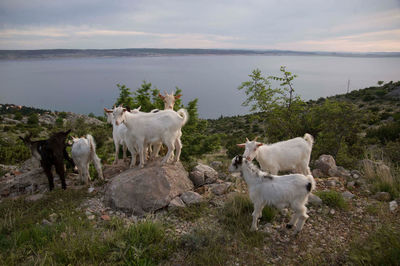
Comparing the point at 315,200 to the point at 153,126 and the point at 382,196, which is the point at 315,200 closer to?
the point at 382,196

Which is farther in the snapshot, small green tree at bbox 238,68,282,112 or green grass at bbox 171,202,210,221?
small green tree at bbox 238,68,282,112

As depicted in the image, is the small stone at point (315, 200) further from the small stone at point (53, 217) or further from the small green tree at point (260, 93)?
the small green tree at point (260, 93)

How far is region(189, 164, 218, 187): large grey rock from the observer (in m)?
7.32

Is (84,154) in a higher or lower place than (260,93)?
lower

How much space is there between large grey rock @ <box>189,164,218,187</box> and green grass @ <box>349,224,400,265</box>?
4067mm

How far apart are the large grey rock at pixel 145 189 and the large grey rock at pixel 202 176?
0.56 m

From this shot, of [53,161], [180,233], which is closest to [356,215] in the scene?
[180,233]

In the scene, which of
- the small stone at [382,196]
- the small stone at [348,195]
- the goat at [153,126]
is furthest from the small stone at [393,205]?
the goat at [153,126]

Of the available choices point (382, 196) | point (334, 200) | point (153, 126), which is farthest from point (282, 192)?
point (153, 126)

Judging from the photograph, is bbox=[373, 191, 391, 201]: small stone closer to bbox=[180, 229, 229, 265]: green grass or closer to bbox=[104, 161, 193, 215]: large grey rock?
bbox=[180, 229, 229, 265]: green grass

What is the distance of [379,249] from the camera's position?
150 inches

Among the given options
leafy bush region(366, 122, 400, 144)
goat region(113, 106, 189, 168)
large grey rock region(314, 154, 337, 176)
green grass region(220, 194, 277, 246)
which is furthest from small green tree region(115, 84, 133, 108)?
leafy bush region(366, 122, 400, 144)

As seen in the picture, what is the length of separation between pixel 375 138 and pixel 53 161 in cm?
1925

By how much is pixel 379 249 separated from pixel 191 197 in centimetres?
383
